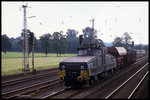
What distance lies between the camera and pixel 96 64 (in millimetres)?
19438

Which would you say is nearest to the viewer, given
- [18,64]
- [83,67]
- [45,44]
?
[83,67]

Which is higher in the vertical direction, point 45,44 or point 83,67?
point 45,44

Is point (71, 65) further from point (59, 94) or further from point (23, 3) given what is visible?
point (23, 3)

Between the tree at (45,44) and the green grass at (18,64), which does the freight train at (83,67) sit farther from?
the tree at (45,44)

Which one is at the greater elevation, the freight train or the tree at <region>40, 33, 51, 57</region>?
the tree at <region>40, 33, 51, 57</region>

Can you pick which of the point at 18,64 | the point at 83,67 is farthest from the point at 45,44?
the point at 83,67

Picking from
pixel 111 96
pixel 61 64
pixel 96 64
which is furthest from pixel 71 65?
pixel 111 96

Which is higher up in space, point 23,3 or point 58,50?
point 23,3

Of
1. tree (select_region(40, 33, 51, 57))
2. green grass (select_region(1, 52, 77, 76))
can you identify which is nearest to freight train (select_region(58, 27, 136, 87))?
green grass (select_region(1, 52, 77, 76))

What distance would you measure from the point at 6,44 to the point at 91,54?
278 ft

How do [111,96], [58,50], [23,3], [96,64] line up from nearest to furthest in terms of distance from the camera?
1. [111,96]
2. [96,64]
3. [23,3]
4. [58,50]

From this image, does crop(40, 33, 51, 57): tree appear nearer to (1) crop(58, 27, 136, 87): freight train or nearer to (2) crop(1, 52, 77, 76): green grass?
(2) crop(1, 52, 77, 76): green grass

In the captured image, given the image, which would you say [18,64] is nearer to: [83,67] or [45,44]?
[83,67]

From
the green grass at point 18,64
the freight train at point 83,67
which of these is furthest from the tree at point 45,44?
the freight train at point 83,67
